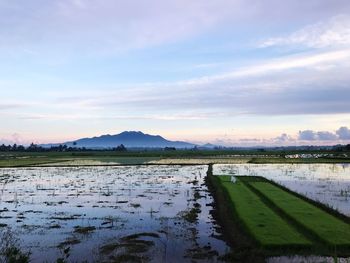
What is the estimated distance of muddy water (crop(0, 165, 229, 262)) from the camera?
11.1 m

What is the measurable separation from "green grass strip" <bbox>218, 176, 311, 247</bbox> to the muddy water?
1129 millimetres

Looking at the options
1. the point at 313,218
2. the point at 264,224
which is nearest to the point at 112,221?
the point at 264,224

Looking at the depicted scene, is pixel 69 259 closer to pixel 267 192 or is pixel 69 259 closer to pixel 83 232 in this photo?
pixel 83 232

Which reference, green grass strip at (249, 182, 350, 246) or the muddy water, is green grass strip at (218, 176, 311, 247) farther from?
the muddy water

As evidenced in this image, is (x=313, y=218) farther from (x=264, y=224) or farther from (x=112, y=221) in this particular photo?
(x=112, y=221)

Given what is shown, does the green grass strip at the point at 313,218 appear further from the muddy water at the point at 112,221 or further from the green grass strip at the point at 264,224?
the muddy water at the point at 112,221

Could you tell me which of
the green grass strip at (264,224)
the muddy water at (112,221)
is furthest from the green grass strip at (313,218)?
the muddy water at (112,221)

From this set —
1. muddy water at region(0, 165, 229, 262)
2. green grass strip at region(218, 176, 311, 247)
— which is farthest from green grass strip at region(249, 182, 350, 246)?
muddy water at region(0, 165, 229, 262)

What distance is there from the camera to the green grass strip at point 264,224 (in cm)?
1123

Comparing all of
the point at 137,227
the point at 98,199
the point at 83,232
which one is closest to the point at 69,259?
the point at 83,232

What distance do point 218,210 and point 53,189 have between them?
1180 centimetres

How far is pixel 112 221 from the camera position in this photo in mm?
15008

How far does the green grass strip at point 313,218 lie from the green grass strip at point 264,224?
0.54m

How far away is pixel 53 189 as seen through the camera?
24.6 meters
